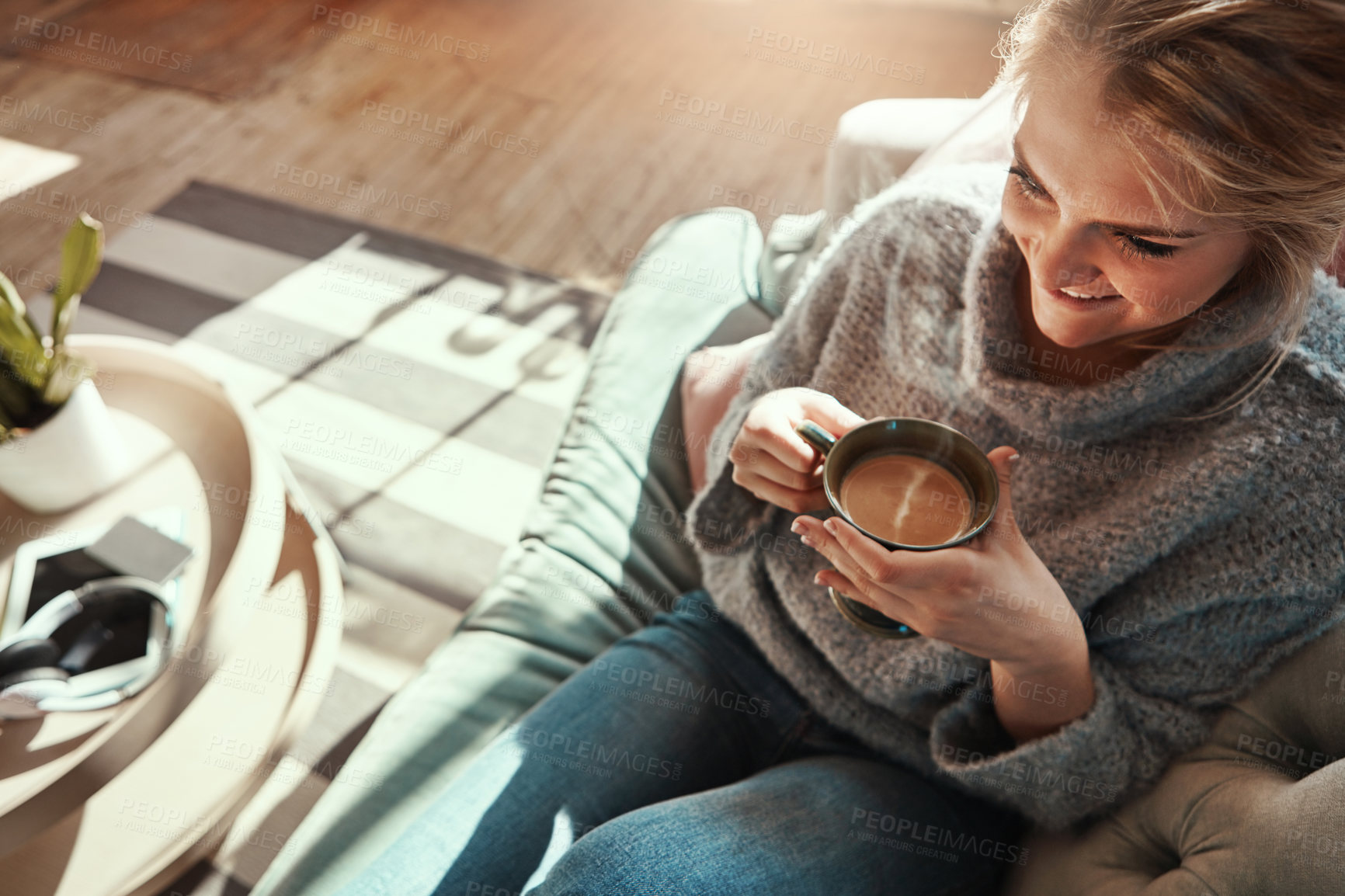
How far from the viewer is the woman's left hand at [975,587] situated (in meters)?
0.70

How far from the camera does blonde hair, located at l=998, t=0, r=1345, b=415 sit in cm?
58

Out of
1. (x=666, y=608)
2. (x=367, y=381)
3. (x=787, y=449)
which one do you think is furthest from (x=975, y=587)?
(x=367, y=381)

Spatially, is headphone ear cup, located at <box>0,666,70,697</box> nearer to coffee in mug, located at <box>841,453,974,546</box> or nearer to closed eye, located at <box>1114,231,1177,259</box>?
coffee in mug, located at <box>841,453,974,546</box>

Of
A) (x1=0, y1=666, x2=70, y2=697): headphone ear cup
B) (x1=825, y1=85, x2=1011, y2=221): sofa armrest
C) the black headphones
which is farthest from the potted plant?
(x1=825, y1=85, x2=1011, y2=221): sofa armrest

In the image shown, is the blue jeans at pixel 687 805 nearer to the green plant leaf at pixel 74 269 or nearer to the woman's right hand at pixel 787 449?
the woman's right hand at pixel 787 449

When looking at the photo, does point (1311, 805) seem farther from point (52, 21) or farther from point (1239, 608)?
point (52, 21)

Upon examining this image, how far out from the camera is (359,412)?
1.96 meters

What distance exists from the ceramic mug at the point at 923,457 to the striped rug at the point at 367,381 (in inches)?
33.1

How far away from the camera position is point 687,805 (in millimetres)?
892

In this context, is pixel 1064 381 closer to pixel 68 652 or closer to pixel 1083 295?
pixel 1083 295

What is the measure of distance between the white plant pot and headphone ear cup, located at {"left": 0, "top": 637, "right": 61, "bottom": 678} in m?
0.25

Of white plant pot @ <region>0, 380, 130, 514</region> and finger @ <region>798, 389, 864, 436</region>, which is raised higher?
finger @ <region>798, 389, 864, 436</region>

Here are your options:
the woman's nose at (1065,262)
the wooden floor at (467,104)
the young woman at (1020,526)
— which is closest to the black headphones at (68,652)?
the young woman at (1020,526)

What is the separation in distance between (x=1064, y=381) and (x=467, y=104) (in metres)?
2.46
